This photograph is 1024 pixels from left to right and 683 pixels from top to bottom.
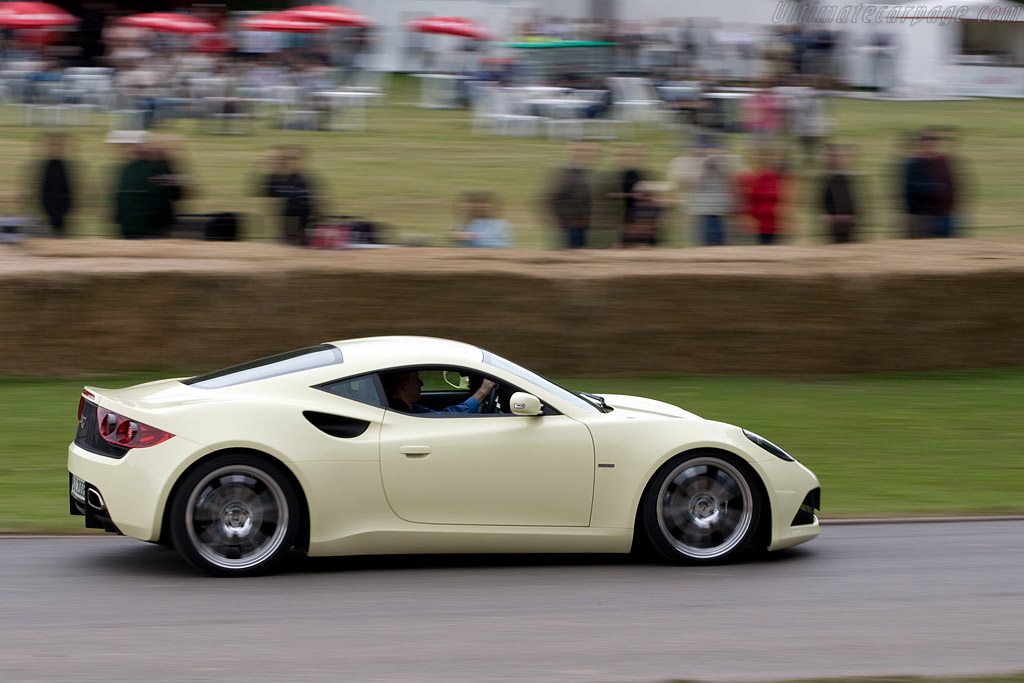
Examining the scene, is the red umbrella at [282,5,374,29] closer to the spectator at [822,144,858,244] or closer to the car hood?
the spectator at [822,144,858,244]

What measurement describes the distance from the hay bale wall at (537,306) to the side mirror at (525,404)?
5.66 meters

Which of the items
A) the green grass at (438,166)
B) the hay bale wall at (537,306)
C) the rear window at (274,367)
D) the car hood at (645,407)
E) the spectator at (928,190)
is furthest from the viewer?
the green grass at (438,166)

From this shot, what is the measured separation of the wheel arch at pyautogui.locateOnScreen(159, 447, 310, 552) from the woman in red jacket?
8.39 meters

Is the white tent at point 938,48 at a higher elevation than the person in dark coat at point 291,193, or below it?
higher

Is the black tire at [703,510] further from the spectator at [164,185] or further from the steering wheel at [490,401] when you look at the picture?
the spectator at [164,185]

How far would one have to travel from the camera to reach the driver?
676 centimetres

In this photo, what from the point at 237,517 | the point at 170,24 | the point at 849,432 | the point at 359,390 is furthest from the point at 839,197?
the point at 170,24

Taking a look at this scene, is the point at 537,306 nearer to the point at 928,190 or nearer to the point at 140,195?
the point at 140,195

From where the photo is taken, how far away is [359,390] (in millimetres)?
6715

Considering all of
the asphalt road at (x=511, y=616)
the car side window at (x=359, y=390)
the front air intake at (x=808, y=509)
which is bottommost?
the asphalt road at (x=511, y=616)

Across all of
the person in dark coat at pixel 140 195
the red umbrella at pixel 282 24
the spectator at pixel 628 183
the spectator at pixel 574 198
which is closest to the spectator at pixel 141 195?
the person in dark coat at pixel 140 195

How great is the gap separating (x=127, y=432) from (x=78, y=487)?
1.48 feet

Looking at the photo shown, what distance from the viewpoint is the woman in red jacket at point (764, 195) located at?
13.7 meters

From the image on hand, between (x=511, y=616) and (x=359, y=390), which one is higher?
(x=359, y=390)
